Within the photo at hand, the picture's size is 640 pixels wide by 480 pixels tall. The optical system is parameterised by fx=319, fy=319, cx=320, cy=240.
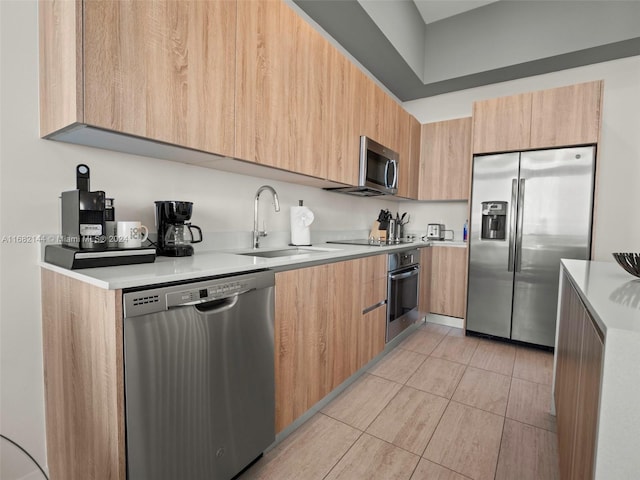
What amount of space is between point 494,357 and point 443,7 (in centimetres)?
333

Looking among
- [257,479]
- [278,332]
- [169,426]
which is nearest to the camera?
[169,426]

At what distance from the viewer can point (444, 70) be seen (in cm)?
335

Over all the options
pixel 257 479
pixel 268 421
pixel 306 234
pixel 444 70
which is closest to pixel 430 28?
pixel 444 70

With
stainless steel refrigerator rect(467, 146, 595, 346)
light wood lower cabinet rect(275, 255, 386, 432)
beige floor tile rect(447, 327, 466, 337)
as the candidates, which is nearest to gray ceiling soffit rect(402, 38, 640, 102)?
stainless steel refrigerator rect(467, 146, 595, 346)

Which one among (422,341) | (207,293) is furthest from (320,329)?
(422,341)

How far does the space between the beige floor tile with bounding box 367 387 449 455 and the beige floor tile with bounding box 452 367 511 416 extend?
17cm

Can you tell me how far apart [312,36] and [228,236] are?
1.29m

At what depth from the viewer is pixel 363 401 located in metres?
1.94

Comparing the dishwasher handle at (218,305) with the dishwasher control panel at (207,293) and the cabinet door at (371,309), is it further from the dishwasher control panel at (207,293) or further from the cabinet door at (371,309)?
the cabinet door at (371,309)

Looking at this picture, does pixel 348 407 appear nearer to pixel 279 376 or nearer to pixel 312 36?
pixel 279 376

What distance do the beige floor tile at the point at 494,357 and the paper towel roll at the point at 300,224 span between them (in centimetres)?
164

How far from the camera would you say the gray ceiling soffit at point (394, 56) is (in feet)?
7.83

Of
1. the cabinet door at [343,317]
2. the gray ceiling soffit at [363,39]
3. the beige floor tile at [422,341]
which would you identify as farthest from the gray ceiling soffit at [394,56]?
the beige floor tile at [422,341]

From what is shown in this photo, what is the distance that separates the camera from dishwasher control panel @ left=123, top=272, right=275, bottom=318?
3.00 feet
